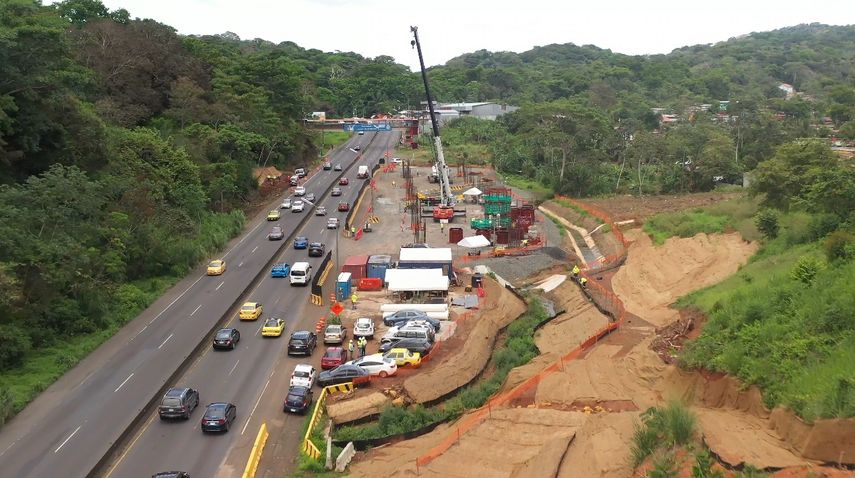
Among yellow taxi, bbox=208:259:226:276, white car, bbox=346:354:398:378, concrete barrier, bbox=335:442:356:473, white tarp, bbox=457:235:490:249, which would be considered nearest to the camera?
concrete barrier, bbox=335:442:356:473

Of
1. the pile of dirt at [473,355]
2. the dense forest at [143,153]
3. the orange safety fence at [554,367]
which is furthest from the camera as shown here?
the dense forest at [143,153]

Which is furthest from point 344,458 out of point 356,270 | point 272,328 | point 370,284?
point 356,270

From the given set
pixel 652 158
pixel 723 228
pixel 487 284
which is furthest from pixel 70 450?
pixel 652 158

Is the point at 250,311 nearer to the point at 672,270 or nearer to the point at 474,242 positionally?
the point at 474,242

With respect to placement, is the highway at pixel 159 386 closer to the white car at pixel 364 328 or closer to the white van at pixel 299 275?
the white van at pixel 299 275

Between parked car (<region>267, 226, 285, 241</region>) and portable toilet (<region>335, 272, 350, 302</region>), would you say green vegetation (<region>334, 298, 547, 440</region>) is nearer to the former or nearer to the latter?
portable toilet (<region>335, 272, 350, 302</region>)

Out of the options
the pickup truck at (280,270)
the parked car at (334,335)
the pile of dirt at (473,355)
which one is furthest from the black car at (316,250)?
the parked car at (334,335)

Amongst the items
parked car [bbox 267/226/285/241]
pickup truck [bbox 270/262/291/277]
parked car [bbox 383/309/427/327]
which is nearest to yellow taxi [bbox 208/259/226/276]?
pickup truck [bbox 270/262/291/277]
